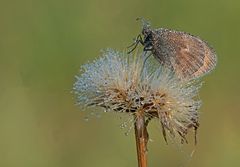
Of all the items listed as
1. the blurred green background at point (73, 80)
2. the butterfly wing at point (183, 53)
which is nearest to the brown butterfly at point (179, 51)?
the butterfly wing at point (183, 53)

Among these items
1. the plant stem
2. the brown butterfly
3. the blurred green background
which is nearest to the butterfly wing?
the brown butterfly

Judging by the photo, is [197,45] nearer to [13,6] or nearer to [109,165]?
[109,165]

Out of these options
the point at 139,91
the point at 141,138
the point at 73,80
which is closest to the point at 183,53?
the point at 139,91

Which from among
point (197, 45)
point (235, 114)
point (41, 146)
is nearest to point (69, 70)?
point (41, 146)

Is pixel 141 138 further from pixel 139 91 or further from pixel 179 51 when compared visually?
pixel 179 51

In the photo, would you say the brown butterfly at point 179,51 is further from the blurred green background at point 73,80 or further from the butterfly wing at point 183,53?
the blurred green background at point 73,80

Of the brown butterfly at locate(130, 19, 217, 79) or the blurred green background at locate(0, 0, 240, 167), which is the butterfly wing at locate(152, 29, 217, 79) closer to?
the brown butterfly at locate(130, 19, 217, 79)
